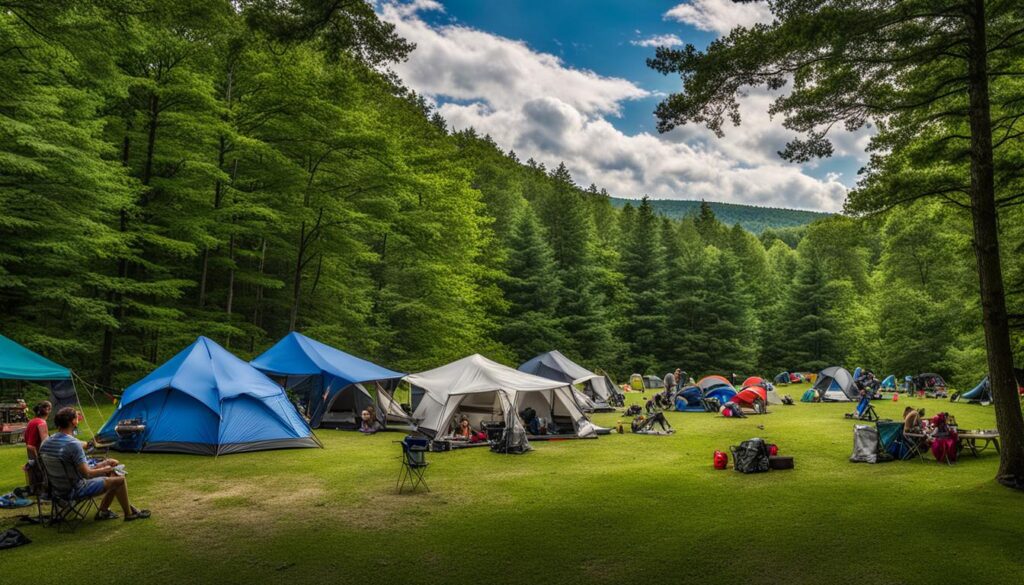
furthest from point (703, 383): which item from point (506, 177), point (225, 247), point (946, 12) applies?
point (506, 177)

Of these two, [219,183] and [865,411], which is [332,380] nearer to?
[219,183]

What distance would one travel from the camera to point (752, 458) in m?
10.4

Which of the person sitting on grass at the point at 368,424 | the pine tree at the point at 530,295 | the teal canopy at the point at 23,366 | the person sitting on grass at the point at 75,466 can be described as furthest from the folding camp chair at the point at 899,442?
the pine tree at the point at 530,295

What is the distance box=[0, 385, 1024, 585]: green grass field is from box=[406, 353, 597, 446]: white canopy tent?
91.3 inches

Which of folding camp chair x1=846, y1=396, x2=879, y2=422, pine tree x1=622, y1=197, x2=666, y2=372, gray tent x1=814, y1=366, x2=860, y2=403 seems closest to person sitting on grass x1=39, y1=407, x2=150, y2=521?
folding camp chair x1=846, y1=396, x2=879, y2=422

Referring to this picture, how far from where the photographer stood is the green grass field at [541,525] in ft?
19.0

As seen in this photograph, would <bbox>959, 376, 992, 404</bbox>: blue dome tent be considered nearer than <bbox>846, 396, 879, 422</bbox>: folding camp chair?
No

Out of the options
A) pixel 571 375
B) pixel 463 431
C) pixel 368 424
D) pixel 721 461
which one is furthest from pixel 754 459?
pixel 571 375

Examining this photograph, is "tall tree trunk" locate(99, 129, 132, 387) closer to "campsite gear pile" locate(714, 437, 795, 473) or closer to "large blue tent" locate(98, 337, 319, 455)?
"large blue tent" locate(98, 337, 319, 455)

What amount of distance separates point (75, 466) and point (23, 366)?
6.42 meters

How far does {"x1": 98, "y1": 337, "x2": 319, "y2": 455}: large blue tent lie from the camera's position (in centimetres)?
1188

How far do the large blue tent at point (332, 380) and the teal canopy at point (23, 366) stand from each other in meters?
4.90

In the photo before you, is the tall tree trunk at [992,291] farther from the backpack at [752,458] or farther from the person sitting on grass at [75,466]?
the person sitting on grass at [75,466]

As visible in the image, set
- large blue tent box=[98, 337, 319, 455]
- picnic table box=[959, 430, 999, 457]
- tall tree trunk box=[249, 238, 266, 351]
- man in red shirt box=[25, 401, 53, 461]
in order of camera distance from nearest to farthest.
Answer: man in red shirt box=[25, 401, 53, 461]
picnic table box=[959, 430, 999, 457]
large blue tent box=[98, 337, 319, 455]
tall tree trunk box=[249, 238, 266, 351]
